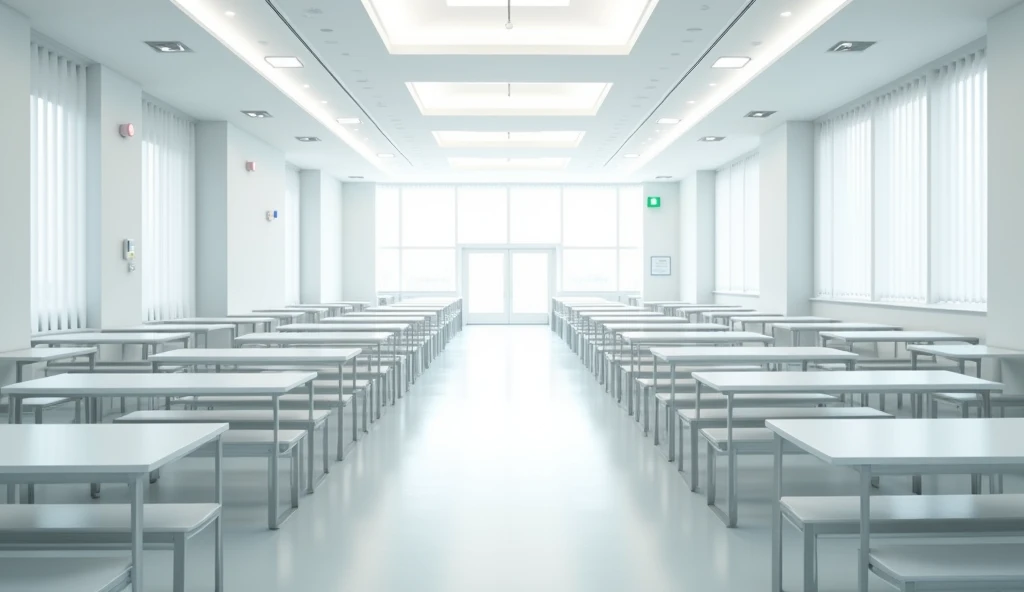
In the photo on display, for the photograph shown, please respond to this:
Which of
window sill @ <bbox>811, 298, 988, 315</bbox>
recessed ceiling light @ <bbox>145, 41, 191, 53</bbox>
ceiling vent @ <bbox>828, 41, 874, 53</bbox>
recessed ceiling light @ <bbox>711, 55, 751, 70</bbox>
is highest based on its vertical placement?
recessed ceiling light @ <bbox>711, 55, 751, 70</bbox>

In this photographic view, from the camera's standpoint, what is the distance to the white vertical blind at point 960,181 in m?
7.99

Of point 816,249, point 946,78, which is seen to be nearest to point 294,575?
point 946,78

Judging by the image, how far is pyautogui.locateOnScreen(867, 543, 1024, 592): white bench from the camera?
2186 mm

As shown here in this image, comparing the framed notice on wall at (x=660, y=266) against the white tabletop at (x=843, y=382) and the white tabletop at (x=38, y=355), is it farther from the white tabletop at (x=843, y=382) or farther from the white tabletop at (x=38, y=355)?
the white tabletop at (x=843, y=382)

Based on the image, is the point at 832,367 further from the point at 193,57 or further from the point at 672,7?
the point at 193,57

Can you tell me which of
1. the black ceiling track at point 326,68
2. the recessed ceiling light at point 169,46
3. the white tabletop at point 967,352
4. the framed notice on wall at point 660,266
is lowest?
the white tabletop at point 967,352

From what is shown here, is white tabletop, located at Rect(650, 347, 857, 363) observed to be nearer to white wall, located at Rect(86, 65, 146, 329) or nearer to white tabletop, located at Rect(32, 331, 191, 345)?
white tabletop, located at Rect(32, 331, 191, 345)

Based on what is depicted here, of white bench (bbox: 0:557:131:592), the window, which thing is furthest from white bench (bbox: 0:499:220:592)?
the window

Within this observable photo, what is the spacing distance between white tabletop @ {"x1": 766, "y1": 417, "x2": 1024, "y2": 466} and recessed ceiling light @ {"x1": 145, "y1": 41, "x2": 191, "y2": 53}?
23.1 ft

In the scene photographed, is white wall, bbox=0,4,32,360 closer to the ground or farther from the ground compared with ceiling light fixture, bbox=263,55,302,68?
closer to the ground

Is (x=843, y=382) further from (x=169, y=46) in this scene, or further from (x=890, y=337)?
(x=169, y=46)

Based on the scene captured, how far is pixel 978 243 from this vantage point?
8.09 metres

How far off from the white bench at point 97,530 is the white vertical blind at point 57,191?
5.80 metres

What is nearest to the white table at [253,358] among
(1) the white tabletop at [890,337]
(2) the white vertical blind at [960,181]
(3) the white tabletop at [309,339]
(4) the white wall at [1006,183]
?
(3) the white tabletop at [309,339]
